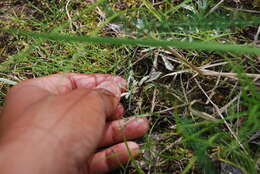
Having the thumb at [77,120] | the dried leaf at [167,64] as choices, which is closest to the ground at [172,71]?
the dried leaf at [167,64]

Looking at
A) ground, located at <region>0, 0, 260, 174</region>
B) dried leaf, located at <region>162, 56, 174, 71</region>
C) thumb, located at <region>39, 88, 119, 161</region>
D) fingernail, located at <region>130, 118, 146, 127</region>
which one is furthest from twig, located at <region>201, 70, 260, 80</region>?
thumb, located at <region>39, 88, 119, 161</region>

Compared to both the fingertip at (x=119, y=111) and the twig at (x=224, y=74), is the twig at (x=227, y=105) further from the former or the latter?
the fingertip at (x=119, y=111)

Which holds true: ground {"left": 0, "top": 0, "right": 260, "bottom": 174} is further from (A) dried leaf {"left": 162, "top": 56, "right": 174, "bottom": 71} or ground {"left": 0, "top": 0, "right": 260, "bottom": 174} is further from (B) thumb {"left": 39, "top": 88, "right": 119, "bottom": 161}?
(B) thumb {"left": 39, "top": 88, "right": 119, "bottom": 161}

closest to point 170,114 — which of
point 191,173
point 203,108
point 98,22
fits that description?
point 203,108

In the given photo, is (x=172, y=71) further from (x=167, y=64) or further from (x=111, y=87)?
(x=111, y=87)

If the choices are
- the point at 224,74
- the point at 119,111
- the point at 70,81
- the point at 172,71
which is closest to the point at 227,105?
the point at 224,74

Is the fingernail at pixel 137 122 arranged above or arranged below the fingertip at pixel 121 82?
below
